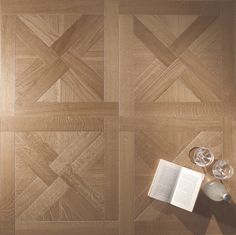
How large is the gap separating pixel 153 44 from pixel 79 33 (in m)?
0.32

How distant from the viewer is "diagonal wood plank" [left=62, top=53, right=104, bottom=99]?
128 centimetres

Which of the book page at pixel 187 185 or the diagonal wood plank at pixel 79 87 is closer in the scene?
the book page at pixel 187 185

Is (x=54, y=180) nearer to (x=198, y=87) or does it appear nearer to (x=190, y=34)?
(x=198, y=87)

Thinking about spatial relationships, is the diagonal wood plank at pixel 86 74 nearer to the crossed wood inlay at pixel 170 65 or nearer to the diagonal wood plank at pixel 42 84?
the diagonal wood plank at pixel 42 84

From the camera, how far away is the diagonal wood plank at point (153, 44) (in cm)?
129

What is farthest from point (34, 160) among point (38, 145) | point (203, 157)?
point (203, 157)

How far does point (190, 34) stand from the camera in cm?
129

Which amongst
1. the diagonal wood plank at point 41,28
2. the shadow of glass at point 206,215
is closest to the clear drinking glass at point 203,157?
the shadow of glass at point 206,215

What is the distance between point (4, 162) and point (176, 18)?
944 mm

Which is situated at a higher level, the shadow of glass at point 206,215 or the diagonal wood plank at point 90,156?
the diagonal wood plank at point 90,156

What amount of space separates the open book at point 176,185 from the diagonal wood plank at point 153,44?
432 millimetres

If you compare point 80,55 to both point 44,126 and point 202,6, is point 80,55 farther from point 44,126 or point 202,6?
point 202,6

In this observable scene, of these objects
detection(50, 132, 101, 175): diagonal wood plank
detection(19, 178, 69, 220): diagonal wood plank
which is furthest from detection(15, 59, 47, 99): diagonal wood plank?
detection(19, 178, 69, 220): diagonal wood plank

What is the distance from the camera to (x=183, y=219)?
1281mm
